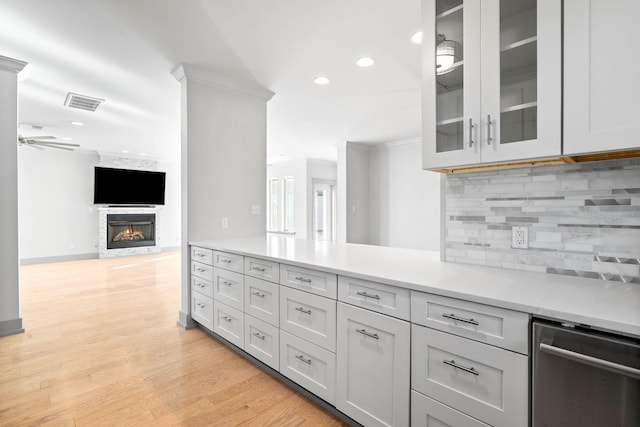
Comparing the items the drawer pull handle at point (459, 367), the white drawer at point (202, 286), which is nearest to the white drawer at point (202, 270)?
the white drawer at point (202, 286)

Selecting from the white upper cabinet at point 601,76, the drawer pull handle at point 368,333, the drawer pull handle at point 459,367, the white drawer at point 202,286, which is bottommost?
the white drawer at point 202,286

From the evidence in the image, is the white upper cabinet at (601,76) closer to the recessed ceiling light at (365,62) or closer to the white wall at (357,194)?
the recessed ceiling light at (365,62)

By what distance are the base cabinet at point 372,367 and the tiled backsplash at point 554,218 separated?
723mm

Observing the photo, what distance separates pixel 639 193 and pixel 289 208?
846 cm

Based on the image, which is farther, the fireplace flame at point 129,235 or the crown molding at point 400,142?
the fireplace flame at point 129,235

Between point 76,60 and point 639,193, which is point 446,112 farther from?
point 76,60

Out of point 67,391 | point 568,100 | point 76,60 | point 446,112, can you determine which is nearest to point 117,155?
point 76,60

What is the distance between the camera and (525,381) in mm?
1104

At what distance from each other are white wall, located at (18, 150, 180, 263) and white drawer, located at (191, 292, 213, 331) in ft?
20.7

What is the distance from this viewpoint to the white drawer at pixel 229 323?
8.30 ft

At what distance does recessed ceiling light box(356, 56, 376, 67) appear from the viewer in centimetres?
300

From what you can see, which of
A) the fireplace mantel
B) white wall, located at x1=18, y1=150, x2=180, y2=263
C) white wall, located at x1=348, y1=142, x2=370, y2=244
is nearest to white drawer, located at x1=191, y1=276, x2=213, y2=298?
white wall, located at x1=348, y1=142, x2=370, y2=244

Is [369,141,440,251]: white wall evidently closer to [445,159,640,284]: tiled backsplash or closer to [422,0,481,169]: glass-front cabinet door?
[445,159,640,284]: tiled backsplash

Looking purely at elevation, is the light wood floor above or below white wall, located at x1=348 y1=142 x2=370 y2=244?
below
